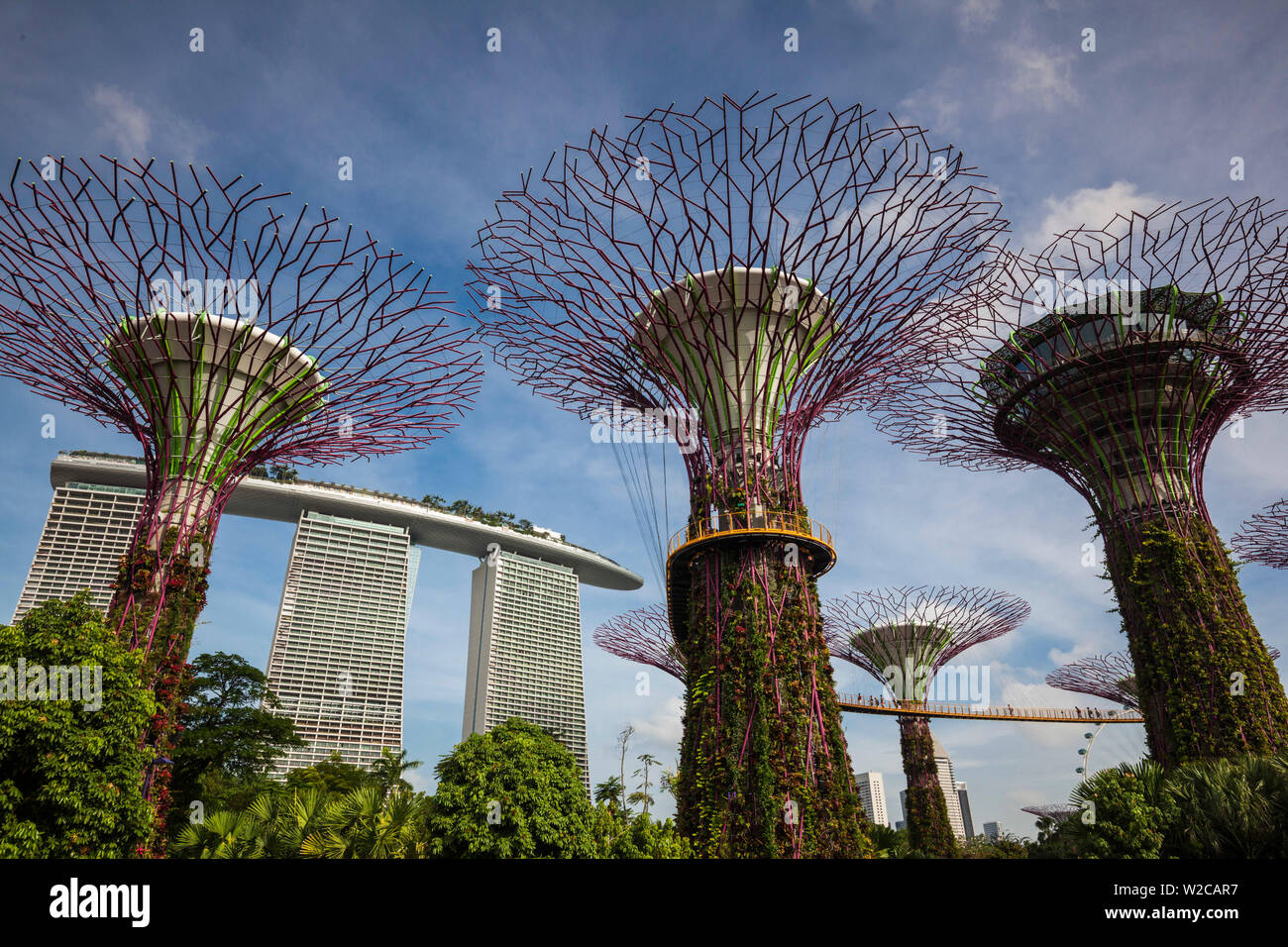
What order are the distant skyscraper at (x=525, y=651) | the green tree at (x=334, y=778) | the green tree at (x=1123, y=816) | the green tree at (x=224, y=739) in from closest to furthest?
the green tree at (x=1123, y=816), the green tree at (x=224, y=739), the green tree at (x=334, y=778), the distant skyscraper at (x=525, y=651)

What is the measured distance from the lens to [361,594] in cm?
8731

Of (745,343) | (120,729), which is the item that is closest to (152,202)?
(120,729)

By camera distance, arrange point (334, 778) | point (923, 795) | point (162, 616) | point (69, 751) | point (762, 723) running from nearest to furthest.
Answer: point (69, 751)
point (762, 723)
point (162, 616)
point (923, 795)
point (334, 778)

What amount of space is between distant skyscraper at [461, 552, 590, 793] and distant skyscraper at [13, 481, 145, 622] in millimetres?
38643

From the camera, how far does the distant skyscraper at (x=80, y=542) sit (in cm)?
7719

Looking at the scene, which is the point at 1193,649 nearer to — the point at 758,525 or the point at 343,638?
the point at 758,525

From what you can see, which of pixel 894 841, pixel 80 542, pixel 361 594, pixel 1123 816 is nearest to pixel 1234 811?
pixel 1123 816

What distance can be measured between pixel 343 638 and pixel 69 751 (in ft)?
256

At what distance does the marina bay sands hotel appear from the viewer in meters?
79.1

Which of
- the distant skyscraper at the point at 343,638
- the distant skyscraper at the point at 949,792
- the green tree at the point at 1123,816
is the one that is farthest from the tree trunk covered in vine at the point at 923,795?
the distant skyscraper at the point at 343,638

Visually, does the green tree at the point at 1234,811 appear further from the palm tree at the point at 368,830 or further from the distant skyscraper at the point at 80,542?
the distant skyscraper at the point at 80,542

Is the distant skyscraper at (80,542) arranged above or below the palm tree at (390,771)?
above

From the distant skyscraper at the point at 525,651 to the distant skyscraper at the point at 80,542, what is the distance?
127ft
